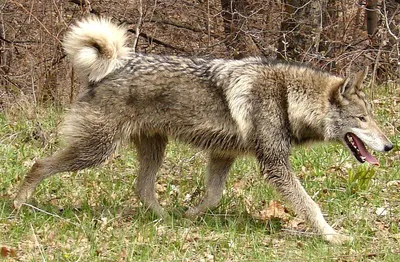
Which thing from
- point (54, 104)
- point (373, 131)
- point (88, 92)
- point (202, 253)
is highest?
point (88, 92)

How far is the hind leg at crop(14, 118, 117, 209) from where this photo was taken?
244 inches

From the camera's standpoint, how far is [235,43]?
11383 mm

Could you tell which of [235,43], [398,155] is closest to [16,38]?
[235,43]

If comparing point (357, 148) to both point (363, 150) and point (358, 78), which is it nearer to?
point (363, 150)

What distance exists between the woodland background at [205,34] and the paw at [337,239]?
4.74 meters

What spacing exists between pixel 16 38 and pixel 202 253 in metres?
7.02

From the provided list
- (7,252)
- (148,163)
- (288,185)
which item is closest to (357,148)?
(288,185)

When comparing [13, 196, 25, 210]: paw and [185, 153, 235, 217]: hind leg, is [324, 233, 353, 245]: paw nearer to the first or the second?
[185, 153, 235, 217]: hind leg

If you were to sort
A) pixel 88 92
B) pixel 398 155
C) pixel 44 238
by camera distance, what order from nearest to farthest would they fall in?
1. pixel 44 238
2. pixel 88 92
3. pixel 398 155

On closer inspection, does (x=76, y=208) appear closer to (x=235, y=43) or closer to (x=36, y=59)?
(x=36, y=59)

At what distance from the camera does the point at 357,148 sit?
20.9 feet

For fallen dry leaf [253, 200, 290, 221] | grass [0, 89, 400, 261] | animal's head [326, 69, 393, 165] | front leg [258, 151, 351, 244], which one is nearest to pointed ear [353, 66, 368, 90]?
animal's head [326, 69, 393, 165]

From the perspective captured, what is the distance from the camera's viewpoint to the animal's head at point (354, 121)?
6.26 m

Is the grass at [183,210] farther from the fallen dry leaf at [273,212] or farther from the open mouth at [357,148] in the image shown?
the open mouth at [357,148]
